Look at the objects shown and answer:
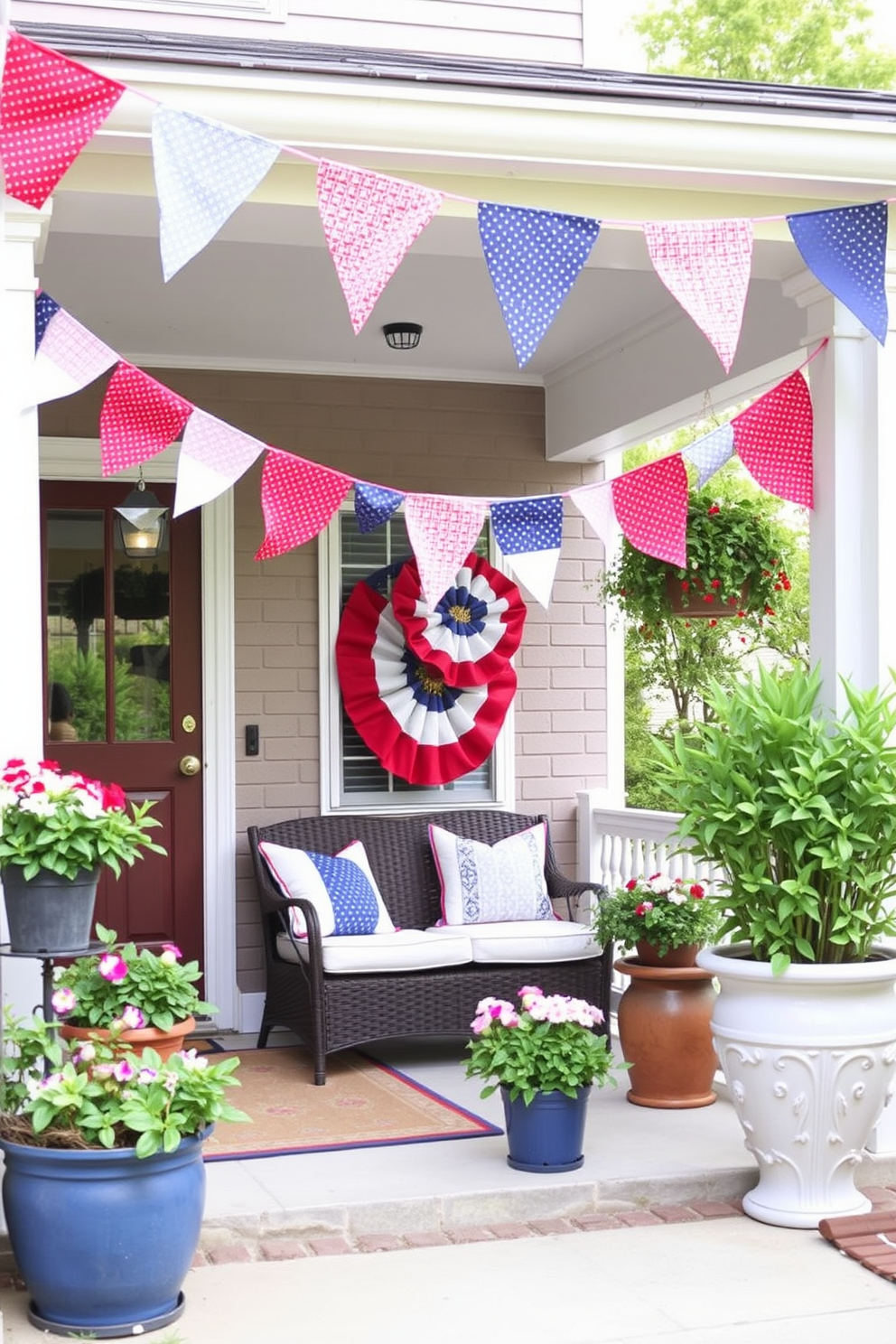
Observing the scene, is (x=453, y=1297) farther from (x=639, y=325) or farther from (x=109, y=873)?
(x=639, y=325)

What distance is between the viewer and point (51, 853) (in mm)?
3176

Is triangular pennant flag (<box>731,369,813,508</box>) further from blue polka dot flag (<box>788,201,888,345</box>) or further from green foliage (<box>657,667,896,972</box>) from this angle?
green foliage (<box>657,667,896,972</box>)

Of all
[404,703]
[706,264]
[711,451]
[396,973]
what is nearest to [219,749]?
[404,703]

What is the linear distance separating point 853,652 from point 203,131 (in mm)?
2067

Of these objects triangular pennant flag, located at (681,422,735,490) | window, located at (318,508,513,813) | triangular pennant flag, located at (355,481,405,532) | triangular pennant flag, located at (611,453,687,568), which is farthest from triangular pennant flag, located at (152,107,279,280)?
window, located at (318,508,513,813)

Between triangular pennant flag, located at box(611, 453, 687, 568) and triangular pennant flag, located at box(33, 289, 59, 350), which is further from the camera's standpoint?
triangular pennant flag, located at box(611, 453, 687, 568)

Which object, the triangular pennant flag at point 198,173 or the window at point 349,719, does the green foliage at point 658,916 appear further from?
the triangular pennant flag at point 198,173

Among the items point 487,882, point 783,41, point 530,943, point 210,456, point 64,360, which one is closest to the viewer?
point 64,360

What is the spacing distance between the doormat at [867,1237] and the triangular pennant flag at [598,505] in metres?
1.74

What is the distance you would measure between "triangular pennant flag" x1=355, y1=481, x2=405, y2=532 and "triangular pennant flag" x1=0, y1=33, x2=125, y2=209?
109 centimetres

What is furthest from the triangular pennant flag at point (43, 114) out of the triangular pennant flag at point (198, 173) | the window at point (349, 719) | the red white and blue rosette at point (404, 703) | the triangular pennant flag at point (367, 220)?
the red white and blue rosette at point (404, 703)

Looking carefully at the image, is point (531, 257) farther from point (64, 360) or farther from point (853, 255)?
point (64, 360)

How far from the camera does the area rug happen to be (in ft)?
13.8

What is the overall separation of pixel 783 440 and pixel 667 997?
1669 mm
